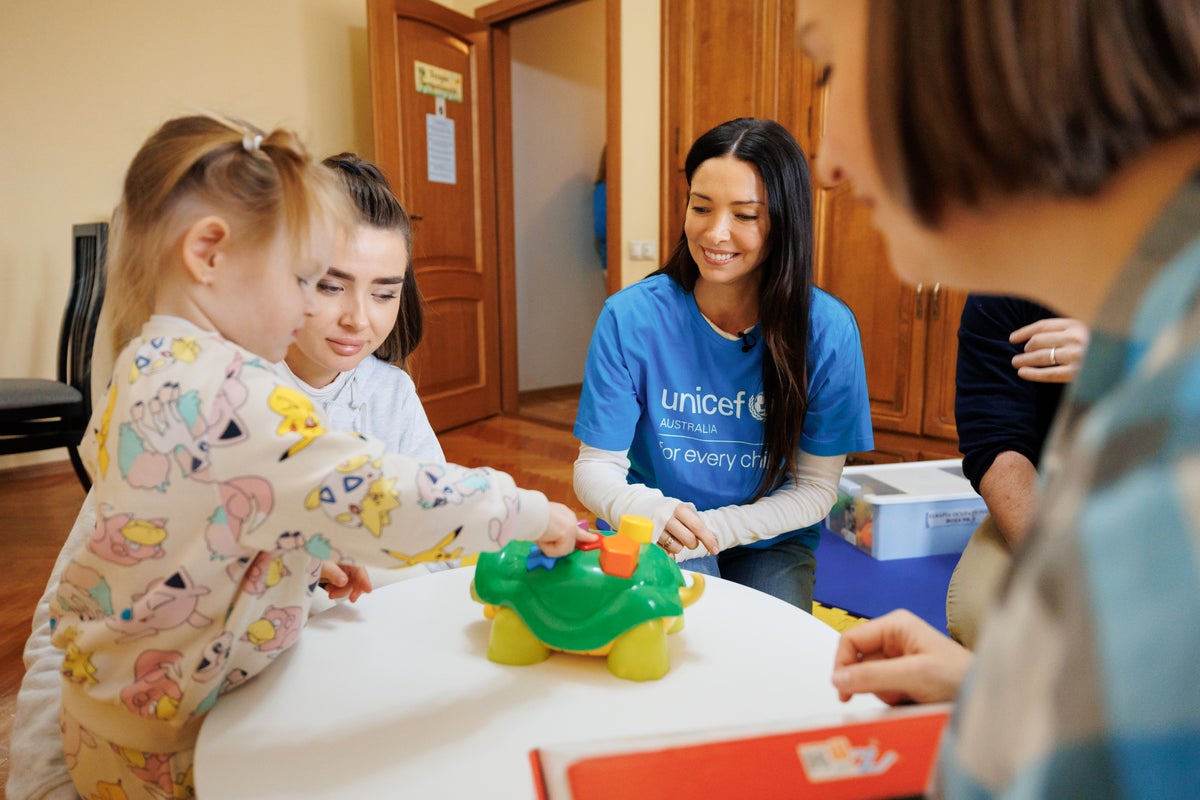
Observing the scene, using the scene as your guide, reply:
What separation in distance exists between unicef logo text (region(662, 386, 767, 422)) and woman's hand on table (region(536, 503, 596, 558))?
2.13 feet

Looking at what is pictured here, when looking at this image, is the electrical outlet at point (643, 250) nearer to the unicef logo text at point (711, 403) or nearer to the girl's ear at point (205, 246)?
the unicef logo text at point (711, 403)

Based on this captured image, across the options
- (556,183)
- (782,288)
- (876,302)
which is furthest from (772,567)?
(556,183)

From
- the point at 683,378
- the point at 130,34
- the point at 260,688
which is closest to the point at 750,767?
the point at 260,688

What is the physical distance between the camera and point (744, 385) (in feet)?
4.79

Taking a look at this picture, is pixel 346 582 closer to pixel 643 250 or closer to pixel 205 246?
pixel 205 246

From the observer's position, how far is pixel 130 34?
3.45 metres

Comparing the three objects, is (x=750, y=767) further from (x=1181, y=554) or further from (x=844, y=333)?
(x=844, y=333)

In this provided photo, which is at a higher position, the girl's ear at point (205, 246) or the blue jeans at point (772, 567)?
the girl's ear at point (205, 246)

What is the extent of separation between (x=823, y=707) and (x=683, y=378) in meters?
0.82

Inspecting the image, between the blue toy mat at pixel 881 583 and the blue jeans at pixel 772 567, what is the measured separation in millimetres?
422

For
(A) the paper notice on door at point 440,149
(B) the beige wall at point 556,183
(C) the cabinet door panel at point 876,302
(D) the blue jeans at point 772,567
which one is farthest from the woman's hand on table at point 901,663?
(B) the beige wall at point 556,183

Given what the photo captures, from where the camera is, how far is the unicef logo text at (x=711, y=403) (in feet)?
4.75

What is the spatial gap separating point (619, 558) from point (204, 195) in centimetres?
54

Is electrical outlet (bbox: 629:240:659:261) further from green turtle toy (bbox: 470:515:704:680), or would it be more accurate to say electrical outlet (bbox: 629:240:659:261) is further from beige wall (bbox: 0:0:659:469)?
green turtle toy (bbox: 470:515:704:680)
